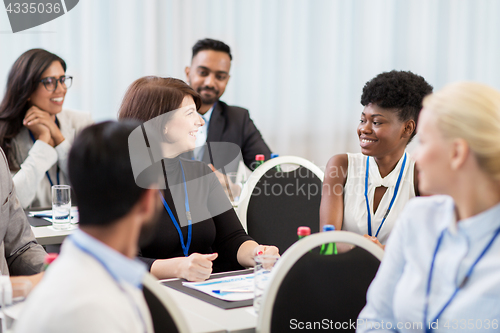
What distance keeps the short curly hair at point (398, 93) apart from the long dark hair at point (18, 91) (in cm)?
199

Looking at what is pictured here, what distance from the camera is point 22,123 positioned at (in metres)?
3.14

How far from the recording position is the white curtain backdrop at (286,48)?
3.88m

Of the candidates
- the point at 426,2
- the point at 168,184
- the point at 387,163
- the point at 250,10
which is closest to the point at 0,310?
the point at 168,184

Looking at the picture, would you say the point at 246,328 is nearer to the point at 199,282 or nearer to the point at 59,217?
the point at 199,282

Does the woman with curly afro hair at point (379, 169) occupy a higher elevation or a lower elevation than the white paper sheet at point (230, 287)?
higher

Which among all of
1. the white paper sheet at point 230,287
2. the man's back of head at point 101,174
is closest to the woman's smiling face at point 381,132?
the white paper sheet at point 230,287

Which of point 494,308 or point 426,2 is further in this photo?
point 426,2

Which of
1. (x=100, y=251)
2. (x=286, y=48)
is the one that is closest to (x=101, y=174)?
(x=100, y=251)

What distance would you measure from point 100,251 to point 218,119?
114 inches

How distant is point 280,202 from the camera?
2469mm

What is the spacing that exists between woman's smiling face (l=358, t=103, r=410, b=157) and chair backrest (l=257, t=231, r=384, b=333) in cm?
84

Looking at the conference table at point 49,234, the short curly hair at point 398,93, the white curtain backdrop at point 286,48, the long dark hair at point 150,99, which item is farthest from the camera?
the white curtain backdrop at point 286,48

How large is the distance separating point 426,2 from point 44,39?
337 centimetres

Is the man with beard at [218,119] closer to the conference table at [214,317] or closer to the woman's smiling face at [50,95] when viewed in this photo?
the woman's smiling face at [50,95]
